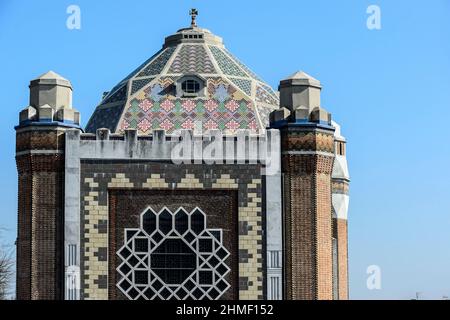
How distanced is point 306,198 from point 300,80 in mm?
4195

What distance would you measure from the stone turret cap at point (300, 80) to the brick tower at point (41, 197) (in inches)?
290

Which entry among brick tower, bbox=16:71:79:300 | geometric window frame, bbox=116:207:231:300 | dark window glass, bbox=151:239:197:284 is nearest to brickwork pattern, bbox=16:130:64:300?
brick tower, bbox=16:71:79:300

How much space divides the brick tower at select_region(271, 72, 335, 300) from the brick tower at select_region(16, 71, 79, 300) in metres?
7.43

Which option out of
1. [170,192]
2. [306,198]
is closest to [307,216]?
[306,198]

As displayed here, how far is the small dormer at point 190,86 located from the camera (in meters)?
47.1

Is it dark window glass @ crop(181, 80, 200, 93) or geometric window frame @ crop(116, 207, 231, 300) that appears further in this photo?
dark window glass @ crop(181, 80, 200, 93)

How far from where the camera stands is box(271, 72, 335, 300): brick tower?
4294cm

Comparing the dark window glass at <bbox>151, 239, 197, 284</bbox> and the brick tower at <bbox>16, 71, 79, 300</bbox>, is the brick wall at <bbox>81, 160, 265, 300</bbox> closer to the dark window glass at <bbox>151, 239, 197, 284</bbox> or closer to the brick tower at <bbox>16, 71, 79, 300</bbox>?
the brick tower at <bbox>16, 71, 79, 300</bbox>

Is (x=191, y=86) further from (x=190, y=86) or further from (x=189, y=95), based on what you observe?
(x=189, y=95)

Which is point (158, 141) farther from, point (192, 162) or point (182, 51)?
point (182, 51)

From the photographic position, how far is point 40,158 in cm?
4359

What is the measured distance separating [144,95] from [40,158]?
5458mm

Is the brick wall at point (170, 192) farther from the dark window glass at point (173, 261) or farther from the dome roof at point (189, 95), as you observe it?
the dome roof at point (189, 95)
